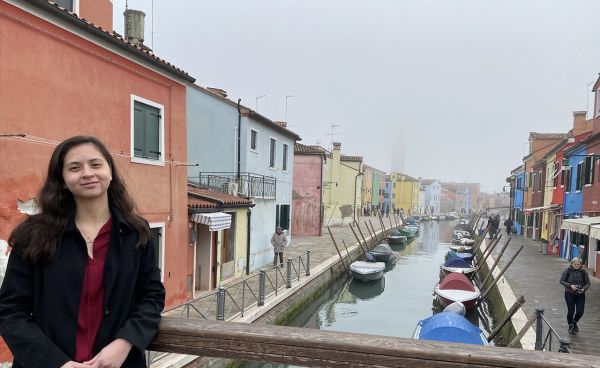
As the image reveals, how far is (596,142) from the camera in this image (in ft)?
53.8

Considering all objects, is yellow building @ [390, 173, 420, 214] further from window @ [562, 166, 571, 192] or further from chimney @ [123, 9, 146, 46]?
chimney @ [123, 9, 146, 46]

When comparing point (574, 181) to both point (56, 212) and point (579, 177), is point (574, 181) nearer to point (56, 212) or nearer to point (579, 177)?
point (579, 177)

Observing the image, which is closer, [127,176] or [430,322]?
[127,176]

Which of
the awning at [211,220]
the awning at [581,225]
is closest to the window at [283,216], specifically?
the awning at [211,220]

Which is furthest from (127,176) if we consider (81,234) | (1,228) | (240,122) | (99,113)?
(240,122)

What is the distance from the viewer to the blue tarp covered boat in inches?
325

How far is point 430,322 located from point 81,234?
895 cm

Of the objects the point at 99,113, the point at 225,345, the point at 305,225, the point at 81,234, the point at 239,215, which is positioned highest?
the point at 99,113

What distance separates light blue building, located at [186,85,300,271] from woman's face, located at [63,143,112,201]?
1343 centimetres

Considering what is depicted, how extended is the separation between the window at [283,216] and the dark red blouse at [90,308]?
1827cm

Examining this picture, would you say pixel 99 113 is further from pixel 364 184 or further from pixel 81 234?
pixel 364 184

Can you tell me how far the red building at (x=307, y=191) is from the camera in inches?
1169

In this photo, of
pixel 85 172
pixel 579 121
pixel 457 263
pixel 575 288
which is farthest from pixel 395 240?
pixel 85 172

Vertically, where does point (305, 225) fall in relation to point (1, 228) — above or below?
below
